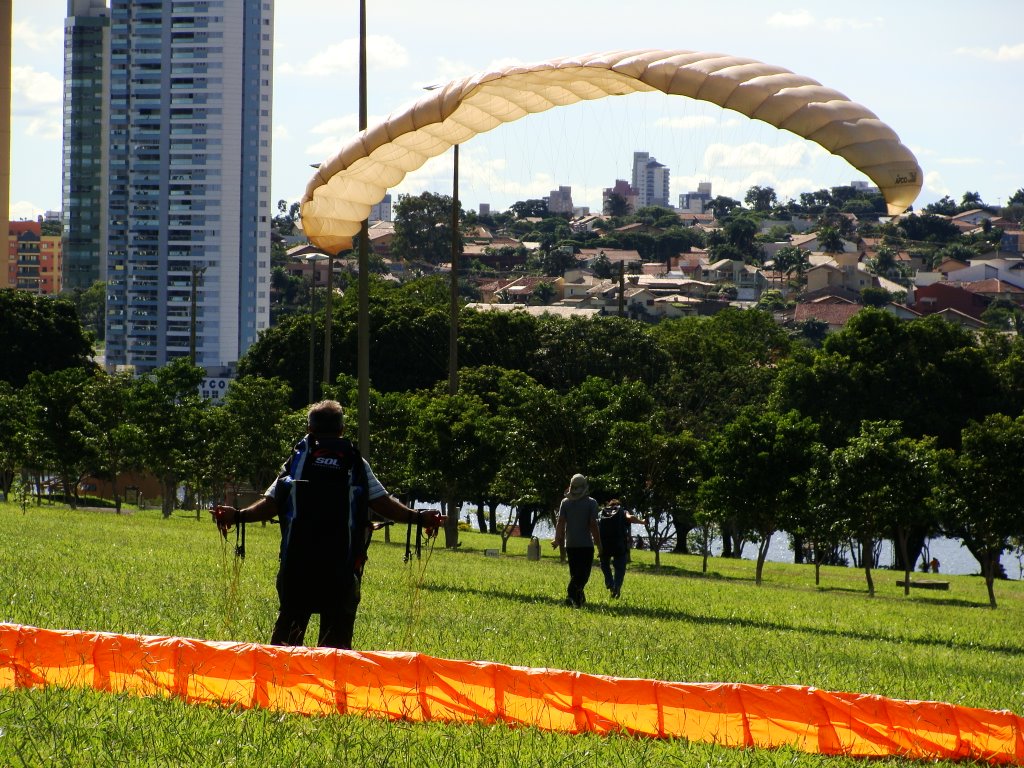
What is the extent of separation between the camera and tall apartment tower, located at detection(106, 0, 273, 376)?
169 m

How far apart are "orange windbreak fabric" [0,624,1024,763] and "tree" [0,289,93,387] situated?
63475mm

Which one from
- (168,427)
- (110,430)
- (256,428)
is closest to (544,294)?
(256,428)

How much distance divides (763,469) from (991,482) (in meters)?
5.67

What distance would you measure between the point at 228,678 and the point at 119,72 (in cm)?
17492

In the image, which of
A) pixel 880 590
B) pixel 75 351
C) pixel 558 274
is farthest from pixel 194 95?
pixel 880 590

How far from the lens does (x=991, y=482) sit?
105 feet

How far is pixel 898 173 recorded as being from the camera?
554 inches

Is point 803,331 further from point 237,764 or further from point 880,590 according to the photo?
point 237,764

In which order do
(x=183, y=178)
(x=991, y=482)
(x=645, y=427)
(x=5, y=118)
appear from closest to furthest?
(x=991, y=482)
(x=645, y=427)
(x=5, y=118)
(x=183, y=178)

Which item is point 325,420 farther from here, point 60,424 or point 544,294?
point 544,294

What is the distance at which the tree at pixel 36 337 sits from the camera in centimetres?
6925

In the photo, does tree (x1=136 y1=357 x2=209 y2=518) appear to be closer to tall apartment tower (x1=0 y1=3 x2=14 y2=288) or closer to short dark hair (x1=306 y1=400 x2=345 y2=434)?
short dark hair (x1=306 y1=400 x2=345 y2=434)

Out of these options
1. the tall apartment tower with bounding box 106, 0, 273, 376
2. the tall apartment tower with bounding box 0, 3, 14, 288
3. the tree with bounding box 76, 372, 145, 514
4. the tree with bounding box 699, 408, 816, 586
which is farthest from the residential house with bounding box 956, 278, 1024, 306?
the tree with bounding box 699, 408, 816, 586

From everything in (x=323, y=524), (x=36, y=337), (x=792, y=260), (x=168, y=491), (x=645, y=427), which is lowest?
(x=168, y=491)
